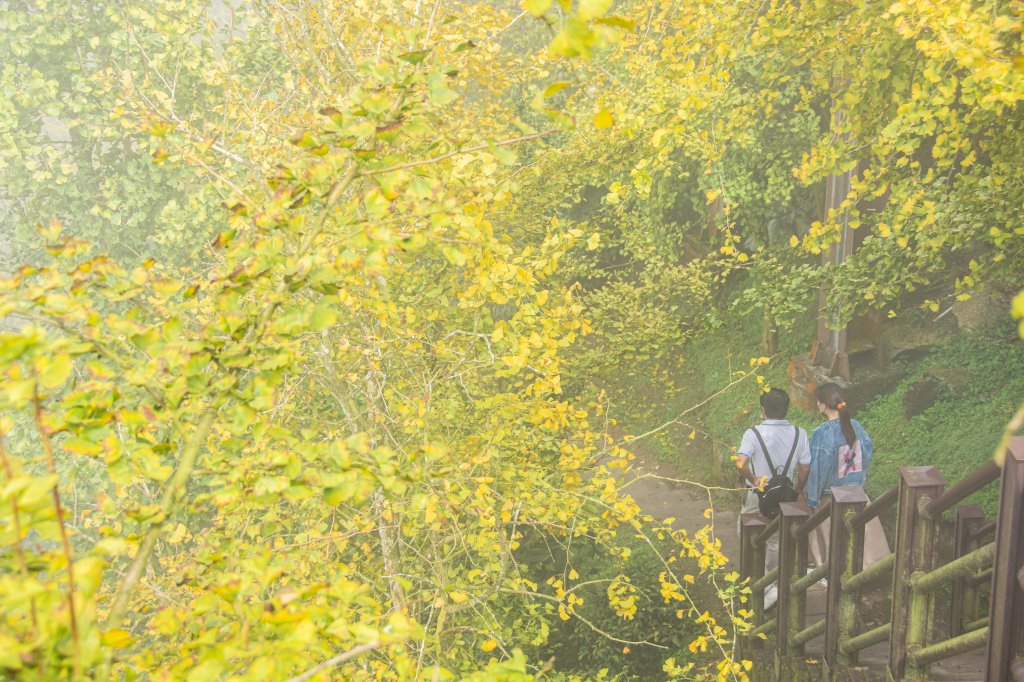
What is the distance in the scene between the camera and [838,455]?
5613mm

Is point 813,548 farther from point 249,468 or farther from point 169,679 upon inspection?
point 169,679

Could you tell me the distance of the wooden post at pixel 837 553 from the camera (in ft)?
11.9

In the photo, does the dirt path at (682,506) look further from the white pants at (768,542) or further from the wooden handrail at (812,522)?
the wooden handrail at (812,522)

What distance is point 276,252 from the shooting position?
72.4 inches

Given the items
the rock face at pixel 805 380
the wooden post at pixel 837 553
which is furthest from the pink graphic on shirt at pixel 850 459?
the rock face at pixel 805 380

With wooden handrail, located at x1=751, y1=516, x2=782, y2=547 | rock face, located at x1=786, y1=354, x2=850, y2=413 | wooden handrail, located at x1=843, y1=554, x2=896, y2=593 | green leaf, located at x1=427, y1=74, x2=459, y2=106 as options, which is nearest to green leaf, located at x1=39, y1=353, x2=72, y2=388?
green leaf, located at x1=427, y1=74, x2=459, y2=106

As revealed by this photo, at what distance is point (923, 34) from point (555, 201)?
343cm

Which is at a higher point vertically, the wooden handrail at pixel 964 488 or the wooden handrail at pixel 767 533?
the wooden handrail at pixel 964 488

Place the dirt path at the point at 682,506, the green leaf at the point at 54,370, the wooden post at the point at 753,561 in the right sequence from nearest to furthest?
the green leaf at the point at 54,370
the wooden post at the point at 753,561
the dirt path at the point at 682,506

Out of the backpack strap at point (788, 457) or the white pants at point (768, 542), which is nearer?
the backpack strap at point (788, 457)

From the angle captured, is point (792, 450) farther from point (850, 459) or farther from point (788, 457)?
point (850, 459)

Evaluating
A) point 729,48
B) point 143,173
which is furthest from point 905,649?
point 143,173

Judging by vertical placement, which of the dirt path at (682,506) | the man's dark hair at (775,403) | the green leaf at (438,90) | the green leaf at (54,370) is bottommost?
the dirt path at (682,506)

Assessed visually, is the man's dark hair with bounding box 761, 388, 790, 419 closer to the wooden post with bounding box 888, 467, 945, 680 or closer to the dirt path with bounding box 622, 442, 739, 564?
the wooden post with bounding box 888, 467, 945, 680
